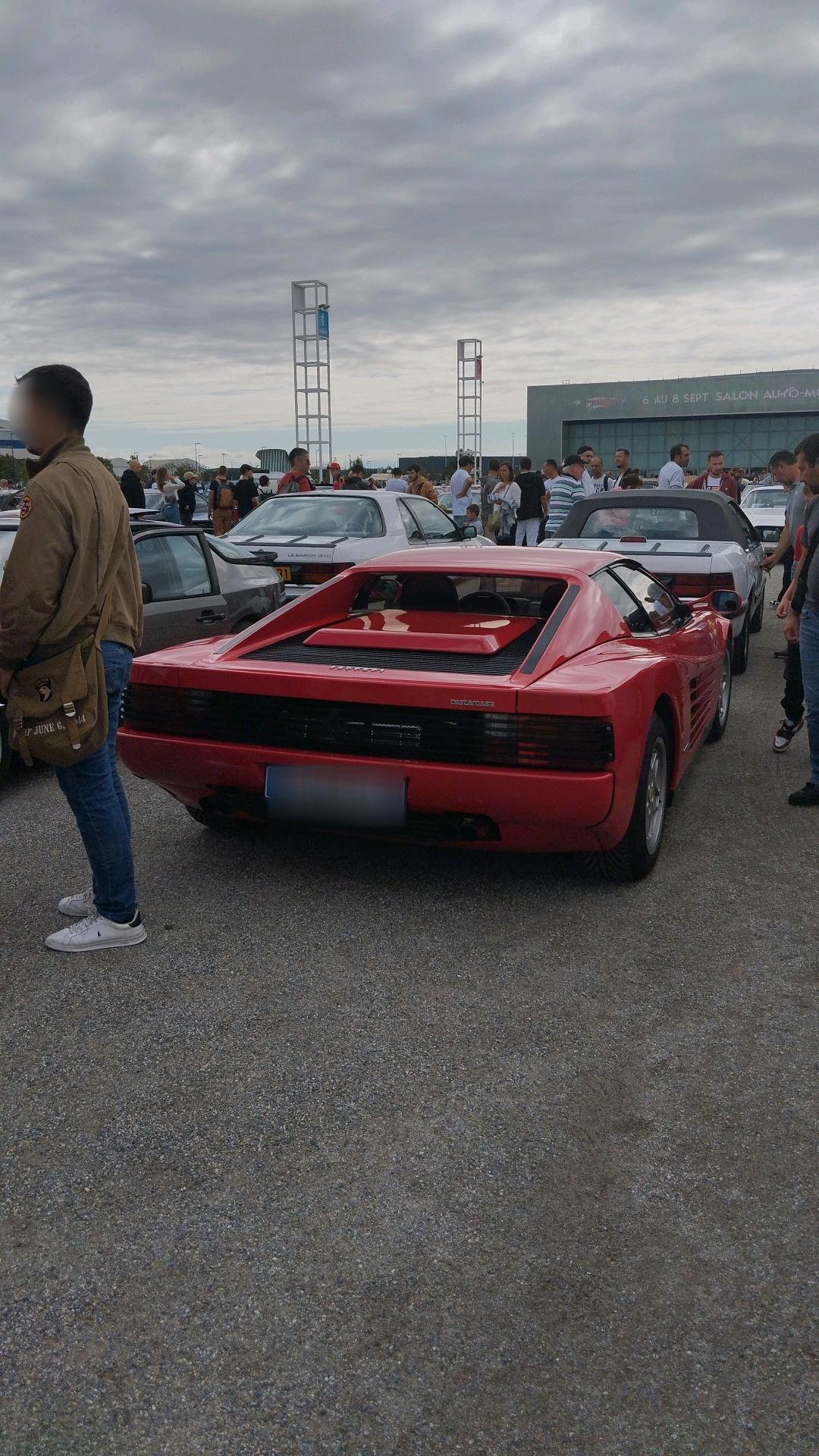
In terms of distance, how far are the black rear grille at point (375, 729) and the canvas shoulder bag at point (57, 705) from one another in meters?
0.72

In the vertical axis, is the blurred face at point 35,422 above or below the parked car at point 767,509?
above

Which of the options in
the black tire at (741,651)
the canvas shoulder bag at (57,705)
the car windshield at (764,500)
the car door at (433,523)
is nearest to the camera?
the canvas shoulder bag at (57,705)

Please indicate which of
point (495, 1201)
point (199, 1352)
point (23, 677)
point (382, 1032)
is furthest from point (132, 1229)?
point (23, 677)

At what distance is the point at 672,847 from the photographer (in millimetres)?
4738

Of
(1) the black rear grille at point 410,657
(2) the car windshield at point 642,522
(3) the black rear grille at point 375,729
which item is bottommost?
(3) the black rear grille at point 375,729

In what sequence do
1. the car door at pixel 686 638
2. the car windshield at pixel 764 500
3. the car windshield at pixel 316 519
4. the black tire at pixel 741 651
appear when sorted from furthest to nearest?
the car windshield at pixel 764 500 < the car windshield at pixel 316 519 < the black tire at pixel 741 651 < the car door at pixel 686 638

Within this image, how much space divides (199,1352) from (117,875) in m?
1.91

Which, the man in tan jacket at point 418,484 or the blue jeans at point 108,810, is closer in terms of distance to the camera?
the blue jeans at point 108,810

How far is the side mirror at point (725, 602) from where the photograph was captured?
19.6 feet

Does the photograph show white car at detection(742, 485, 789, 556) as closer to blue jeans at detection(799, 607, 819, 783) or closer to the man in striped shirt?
the man in striped shirt

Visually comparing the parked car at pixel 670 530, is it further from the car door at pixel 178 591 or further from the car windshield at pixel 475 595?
the car windshield at pixel 475 595

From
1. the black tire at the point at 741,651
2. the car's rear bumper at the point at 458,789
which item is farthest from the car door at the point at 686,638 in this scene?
the black tire at the point at 741,651

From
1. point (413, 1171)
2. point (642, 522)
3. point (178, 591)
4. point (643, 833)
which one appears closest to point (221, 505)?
point (642, 522)

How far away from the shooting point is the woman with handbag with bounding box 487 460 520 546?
15.5 metres
